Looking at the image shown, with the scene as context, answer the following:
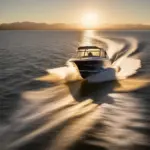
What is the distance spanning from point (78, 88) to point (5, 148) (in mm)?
11463

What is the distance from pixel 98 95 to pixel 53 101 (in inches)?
140

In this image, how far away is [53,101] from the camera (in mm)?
18047

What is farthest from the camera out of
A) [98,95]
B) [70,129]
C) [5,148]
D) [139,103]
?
[98,95]

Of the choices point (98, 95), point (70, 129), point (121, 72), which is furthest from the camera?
point (121, 72)

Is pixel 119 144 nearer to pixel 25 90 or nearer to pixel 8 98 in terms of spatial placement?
pixel 8 98

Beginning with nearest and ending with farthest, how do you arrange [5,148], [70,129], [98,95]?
1. [5,148]
2. [70,129]
3. [98,95]

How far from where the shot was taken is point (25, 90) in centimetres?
2136

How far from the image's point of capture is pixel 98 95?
19.9 meters

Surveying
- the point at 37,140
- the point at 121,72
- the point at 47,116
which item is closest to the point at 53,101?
the point at 47,116

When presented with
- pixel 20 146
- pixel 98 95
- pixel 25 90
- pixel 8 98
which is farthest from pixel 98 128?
pixel 25 90

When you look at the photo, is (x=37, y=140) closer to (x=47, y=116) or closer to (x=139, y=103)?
(x=47, y=116)

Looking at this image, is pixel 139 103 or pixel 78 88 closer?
pixel 139 103

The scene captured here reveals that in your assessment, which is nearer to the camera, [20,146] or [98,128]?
[20,146]

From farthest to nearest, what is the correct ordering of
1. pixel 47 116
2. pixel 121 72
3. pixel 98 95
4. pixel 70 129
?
1. pixel 121 72
2. pixel 98 95
3. pixel 47 116
4. pixel 70 129
